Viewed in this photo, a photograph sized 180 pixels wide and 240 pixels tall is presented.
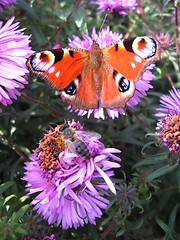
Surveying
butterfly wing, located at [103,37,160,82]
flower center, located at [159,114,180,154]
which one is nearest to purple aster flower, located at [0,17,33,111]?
butterfly wing, located at [103,37,160,82]

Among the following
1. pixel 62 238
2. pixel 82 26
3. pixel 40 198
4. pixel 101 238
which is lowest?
pixel 101 238

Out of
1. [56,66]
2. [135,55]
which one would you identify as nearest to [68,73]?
[56,66]

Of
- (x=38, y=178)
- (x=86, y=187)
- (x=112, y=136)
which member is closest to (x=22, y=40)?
(x=38, y=178)

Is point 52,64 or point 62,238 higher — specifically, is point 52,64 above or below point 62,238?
above

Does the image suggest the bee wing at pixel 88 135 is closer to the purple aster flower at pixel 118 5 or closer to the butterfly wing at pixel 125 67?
the butterfly wing at pixel 125 67

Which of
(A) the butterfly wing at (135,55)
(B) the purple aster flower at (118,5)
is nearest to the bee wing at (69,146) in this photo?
(A) the butterfly wing at (135,55)

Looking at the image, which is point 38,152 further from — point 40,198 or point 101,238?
point 101,238

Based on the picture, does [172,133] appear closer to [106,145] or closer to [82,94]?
[82,94]
